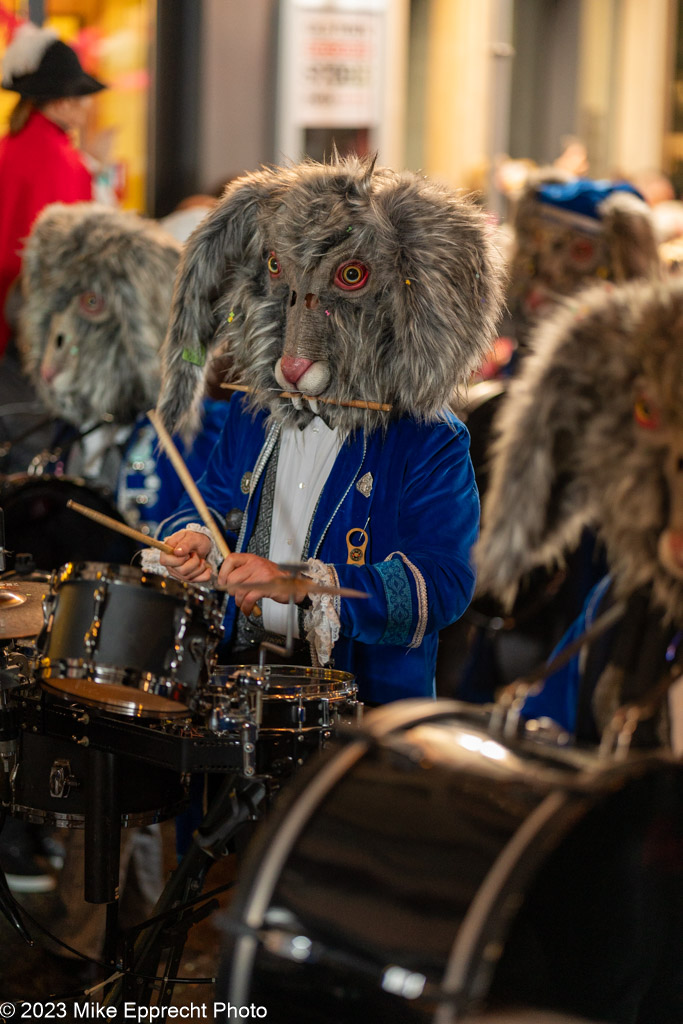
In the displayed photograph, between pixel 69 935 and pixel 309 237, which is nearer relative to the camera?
pixel 309 237

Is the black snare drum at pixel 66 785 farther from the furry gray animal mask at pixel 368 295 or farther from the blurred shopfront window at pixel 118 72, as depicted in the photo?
the blurred shopfront window at pixel 118 72

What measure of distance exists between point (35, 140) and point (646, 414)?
311cm

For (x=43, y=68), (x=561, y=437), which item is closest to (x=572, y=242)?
(x=43, y=68)

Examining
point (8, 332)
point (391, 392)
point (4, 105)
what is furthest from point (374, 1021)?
point (4, 105)

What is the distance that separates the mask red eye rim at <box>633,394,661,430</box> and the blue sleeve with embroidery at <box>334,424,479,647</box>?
0.56m

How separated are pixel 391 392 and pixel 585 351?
0.55 meters

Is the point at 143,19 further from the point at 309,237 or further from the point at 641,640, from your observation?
the point at 641,640

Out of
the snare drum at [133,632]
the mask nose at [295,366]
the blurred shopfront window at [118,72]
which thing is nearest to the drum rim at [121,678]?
the snare drum at [133,632]

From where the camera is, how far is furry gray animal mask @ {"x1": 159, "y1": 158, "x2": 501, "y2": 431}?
81.0 inches

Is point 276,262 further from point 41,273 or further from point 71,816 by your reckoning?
point 41,273

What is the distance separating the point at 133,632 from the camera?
1800 mm

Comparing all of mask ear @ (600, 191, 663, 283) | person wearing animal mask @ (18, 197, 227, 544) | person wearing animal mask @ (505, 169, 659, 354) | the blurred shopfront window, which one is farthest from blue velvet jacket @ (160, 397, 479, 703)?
the blurred shopfront window

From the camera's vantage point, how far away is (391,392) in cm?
212

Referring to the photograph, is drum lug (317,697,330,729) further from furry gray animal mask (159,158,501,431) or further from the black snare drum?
furry gray animal mask (159,158,501,431)
